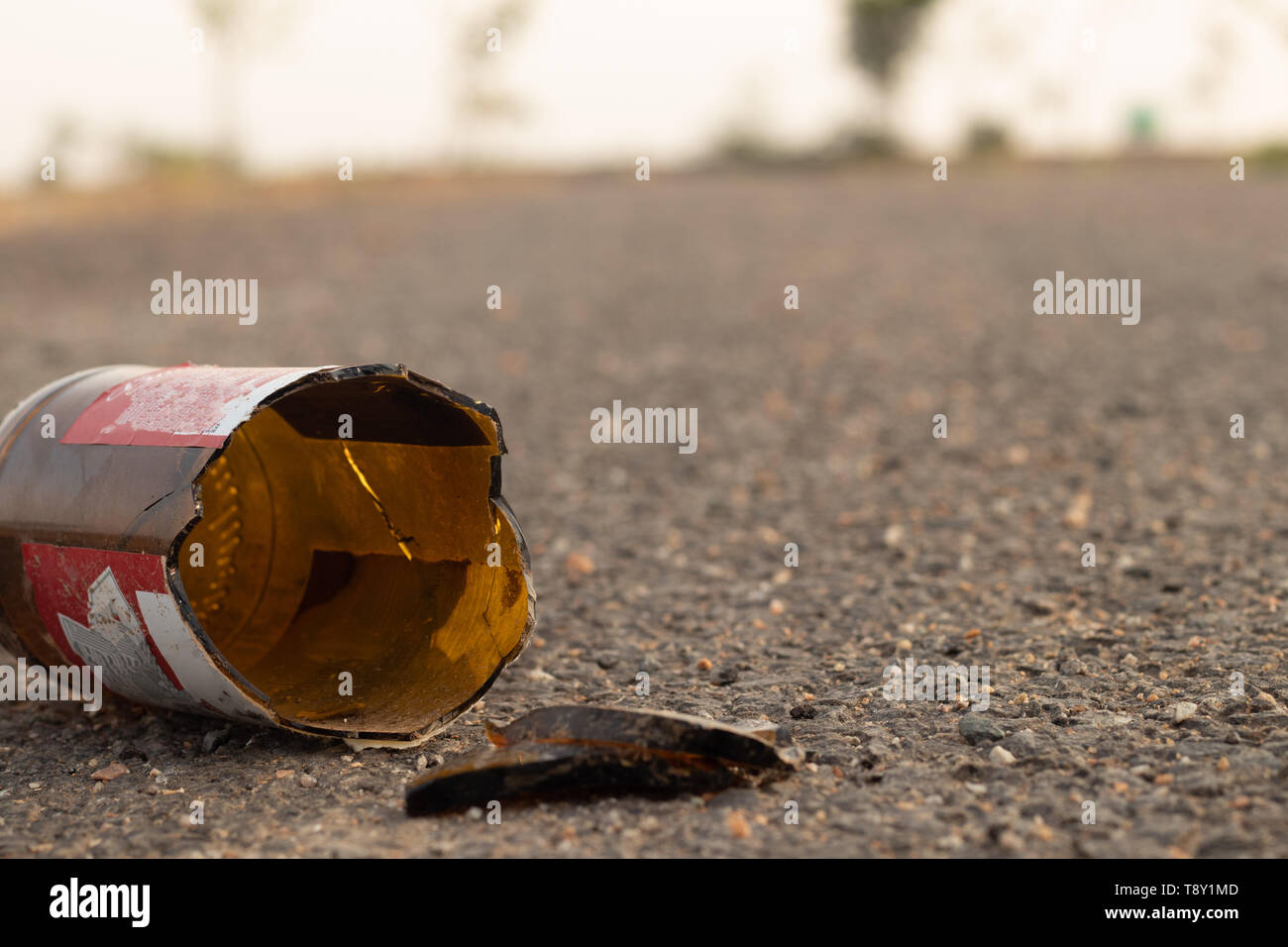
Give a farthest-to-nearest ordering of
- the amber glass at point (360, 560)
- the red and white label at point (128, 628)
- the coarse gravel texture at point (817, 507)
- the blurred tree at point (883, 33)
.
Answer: the blurred tree at point (883, 33)
the amber glass at point (360, 560)
the red and white label at point (128, 628)
the coarse gravel texture at point (817, 507)

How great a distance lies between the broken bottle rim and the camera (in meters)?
2.84

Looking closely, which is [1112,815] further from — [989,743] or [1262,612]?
[1262,612]

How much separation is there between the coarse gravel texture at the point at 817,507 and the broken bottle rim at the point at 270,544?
0.78 ft

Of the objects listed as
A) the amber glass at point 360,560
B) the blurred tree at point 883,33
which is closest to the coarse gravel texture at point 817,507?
the amber glass at point 360,560

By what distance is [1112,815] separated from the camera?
2.49m

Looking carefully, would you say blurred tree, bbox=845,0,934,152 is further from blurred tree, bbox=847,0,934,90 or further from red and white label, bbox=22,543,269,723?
red and white label, bbox=22,543,269,723

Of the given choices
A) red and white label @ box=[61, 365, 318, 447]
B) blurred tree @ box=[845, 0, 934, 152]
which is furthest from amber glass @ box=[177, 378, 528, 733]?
blurred tree @ box=[845, 0, 934, 152]

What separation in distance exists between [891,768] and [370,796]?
1263 millimetres

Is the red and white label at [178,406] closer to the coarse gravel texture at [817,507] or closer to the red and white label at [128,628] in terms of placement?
the red and white label at [128,628]

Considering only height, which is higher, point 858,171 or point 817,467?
point 858,171

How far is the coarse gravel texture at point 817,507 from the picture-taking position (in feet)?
8.70

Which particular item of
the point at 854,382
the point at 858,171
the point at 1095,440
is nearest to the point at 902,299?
the point at 854,382

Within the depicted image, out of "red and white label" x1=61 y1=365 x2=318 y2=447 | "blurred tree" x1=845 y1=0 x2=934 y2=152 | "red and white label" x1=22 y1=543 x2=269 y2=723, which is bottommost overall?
"red and white label" x1=22 y1=543 x2=269 y2=723

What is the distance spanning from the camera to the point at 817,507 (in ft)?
18.6
